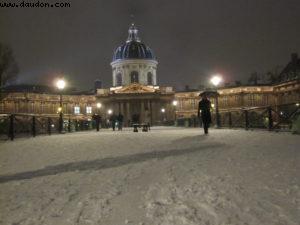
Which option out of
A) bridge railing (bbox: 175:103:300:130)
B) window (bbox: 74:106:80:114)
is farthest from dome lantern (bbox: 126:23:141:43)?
bridge railing (bbox: 175:103:300:130)

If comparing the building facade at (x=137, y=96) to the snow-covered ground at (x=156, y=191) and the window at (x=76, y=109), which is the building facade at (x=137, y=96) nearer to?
the window at (x=76, y=109)

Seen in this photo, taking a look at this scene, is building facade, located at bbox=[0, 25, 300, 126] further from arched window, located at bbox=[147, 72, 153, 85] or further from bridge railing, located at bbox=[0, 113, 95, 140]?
bridge railing, located at bbox=[0, 113, 95, 140]

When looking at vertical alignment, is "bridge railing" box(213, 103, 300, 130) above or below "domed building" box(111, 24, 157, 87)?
below

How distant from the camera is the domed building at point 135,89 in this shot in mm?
95750

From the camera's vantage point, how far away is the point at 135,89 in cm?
9706

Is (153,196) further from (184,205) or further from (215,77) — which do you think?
(215,77)

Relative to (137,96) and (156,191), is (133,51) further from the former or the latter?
(156,191)

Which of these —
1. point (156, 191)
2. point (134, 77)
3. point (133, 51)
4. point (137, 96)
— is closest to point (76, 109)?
point (134, 77)

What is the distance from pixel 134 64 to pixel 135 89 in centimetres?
1172

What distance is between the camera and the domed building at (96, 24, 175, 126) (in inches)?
3770

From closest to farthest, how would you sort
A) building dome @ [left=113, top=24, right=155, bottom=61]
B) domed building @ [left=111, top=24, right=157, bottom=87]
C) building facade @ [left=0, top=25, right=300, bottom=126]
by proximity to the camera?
building facade @ [left=0, top=25, right=300, bottom=126] → domed building @ [left=111, top=24, right=157, bottom=87] → building dome @ [left=113, top=24, right=155, bottom=61]

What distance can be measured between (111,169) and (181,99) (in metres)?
101

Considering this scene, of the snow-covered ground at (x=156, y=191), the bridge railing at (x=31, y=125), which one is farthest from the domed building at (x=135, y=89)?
the snow-covered ground at (x=156, y=191)

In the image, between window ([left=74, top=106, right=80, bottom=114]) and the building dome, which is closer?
the building dome
